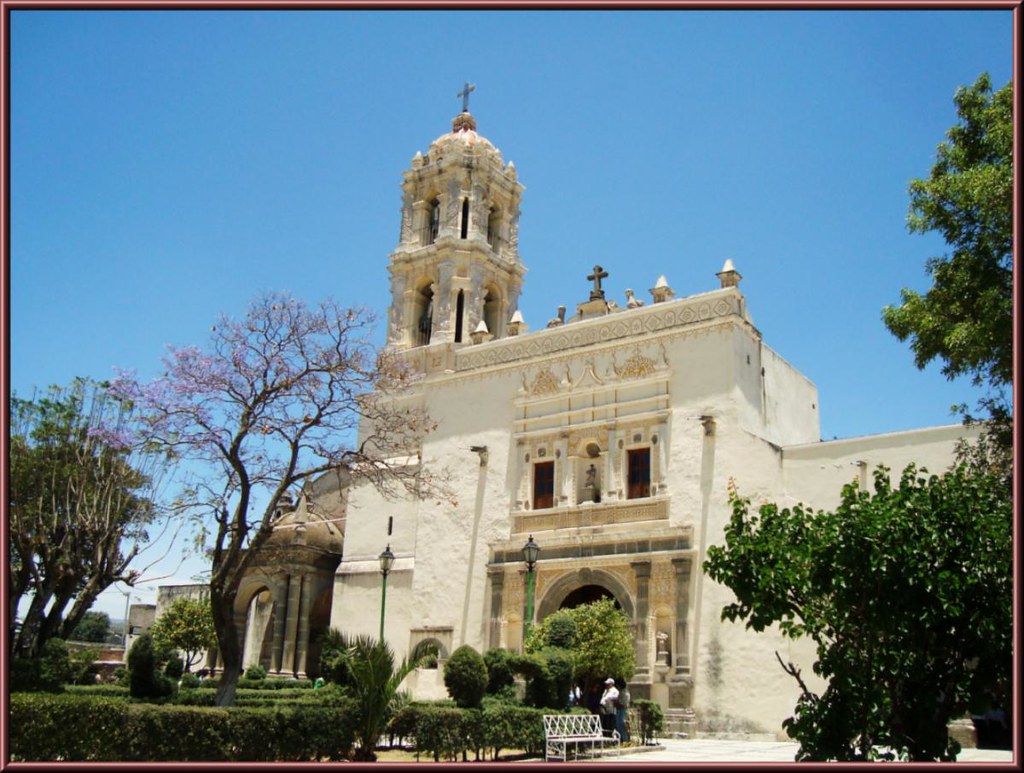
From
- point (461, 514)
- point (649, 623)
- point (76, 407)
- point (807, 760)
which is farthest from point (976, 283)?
point (76, 407)

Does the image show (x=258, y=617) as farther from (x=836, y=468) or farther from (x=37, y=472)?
(x=836, y=468)

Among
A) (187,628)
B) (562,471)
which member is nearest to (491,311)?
(562,471)

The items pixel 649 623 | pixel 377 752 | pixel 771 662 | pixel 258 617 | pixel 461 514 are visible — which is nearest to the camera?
pixel 377 752

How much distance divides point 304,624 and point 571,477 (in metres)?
9.66

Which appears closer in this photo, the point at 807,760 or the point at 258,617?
the point at 807,760

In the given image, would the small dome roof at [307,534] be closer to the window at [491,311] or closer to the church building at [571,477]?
the church building at [571,477]

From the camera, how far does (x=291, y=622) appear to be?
27.3 metres

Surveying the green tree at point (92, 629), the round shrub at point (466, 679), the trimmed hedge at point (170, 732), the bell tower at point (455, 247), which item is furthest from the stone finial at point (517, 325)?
the green tree at point (92, 629)

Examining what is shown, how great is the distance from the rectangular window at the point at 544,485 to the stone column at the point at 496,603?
6.26ft

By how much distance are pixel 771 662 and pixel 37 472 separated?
16.8m

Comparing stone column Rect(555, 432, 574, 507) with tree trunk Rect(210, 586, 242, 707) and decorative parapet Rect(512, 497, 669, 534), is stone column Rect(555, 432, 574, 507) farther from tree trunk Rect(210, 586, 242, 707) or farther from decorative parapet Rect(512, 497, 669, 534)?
tree trunk Rect(210, 586, 242, 707)

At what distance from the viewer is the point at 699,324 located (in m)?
22.2

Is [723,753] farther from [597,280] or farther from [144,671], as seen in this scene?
[597,280]

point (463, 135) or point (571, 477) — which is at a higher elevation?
point (463, 135)
